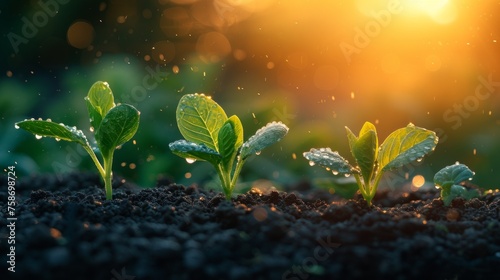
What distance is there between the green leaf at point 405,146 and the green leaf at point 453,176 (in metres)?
0.18

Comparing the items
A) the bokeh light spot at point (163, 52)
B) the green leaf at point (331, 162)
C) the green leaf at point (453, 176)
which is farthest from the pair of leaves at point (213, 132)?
the bokeh light spot at point (163, 52)

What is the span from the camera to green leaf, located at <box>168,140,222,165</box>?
1825 mm

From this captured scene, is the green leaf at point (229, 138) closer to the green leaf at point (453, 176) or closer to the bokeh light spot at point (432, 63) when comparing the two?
the green leaf at point (453, 176)

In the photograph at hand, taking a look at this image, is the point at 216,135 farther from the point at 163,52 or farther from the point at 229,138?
the point at 163,52

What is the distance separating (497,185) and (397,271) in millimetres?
3548

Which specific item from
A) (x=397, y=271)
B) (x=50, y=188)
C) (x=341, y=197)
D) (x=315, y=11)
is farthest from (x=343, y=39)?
(x=397, y=271)

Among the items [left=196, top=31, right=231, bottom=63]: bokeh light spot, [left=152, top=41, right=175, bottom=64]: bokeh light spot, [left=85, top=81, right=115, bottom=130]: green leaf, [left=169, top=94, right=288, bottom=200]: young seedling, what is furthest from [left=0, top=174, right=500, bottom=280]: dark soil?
[left=152, top=41, right=175, bottom=64]: bokeh light spot

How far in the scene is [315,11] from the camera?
5152mm

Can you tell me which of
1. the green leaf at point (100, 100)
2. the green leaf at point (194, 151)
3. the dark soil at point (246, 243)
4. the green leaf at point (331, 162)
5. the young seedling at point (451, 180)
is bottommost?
the dark soil at point (246, 243)

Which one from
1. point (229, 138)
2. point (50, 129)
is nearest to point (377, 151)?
point (229, 138)

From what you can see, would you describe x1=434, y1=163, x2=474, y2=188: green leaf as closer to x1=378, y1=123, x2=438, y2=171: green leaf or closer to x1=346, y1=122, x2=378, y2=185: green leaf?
x1=378, y1=123, x2=438, y2=171: green leaf

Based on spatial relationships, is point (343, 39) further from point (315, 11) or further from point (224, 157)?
point (224, 157)

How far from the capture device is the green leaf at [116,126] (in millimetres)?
1938

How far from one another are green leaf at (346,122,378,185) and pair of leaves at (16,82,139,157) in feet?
2.59
